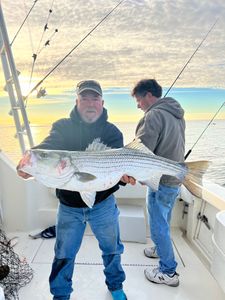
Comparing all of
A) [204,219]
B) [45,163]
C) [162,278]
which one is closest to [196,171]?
[45,163]

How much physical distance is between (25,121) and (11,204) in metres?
0.95

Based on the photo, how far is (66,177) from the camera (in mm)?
1577

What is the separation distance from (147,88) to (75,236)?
→ 1308 millimetres

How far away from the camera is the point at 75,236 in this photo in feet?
6.43

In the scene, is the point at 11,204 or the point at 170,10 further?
the point at 170,10

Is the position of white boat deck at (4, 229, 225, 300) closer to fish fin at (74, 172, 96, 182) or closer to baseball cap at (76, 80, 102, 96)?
fish fin at (74, 172, 96, 182)

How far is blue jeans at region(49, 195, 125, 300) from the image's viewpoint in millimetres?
1931

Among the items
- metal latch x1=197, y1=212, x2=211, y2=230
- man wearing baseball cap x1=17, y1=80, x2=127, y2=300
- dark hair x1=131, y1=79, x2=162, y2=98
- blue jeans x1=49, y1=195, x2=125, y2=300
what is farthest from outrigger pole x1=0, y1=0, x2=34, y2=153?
metal latch x1=197, y1=212, x2=211, y2=230

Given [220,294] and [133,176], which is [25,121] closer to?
[133,176]

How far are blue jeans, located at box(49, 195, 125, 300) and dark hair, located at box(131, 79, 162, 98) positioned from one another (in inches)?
38.9

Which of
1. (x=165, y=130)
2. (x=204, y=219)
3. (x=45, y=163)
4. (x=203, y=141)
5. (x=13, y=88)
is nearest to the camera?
(x=45, y=163)

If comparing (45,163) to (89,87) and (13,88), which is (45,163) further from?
(13,88)

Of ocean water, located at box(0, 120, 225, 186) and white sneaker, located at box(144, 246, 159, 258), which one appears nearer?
white sneaker, located at box(144, 246, 159, 258)

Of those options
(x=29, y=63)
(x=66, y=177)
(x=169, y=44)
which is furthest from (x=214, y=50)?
(x=66, y=177)
